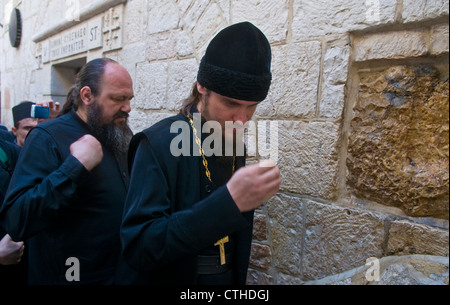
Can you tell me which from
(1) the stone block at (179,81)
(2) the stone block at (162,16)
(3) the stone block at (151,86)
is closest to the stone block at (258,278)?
(1) the stone block at (179,81)

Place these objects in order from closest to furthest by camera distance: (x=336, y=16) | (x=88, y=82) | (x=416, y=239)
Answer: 1. (x=416, y=239)
2. (x=336, y=16)
3. (x=88, y=82)

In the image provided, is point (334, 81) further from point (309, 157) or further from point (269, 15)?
point (269, 15)

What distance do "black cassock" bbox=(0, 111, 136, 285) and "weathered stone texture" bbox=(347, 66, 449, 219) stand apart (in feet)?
4.58

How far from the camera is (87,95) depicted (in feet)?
6.66

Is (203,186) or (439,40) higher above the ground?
(439,40)

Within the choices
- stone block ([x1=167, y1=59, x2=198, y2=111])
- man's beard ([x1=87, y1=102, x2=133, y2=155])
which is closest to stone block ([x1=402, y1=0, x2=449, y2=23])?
stone block ([x1=167, y1=59, x2=198, y2=111])

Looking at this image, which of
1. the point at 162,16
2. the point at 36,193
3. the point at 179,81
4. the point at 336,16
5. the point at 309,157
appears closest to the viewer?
the point at 36,193

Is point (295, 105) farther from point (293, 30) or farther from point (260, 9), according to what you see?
point (260, 9)

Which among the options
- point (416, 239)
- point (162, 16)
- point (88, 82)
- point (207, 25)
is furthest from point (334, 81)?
point (162, 16)

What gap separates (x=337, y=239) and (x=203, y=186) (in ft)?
3.14

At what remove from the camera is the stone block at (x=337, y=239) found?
1.75 meters

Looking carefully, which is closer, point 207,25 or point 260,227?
point 260,227

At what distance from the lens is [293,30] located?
2.05m

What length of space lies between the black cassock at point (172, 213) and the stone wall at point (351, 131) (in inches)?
25.8
